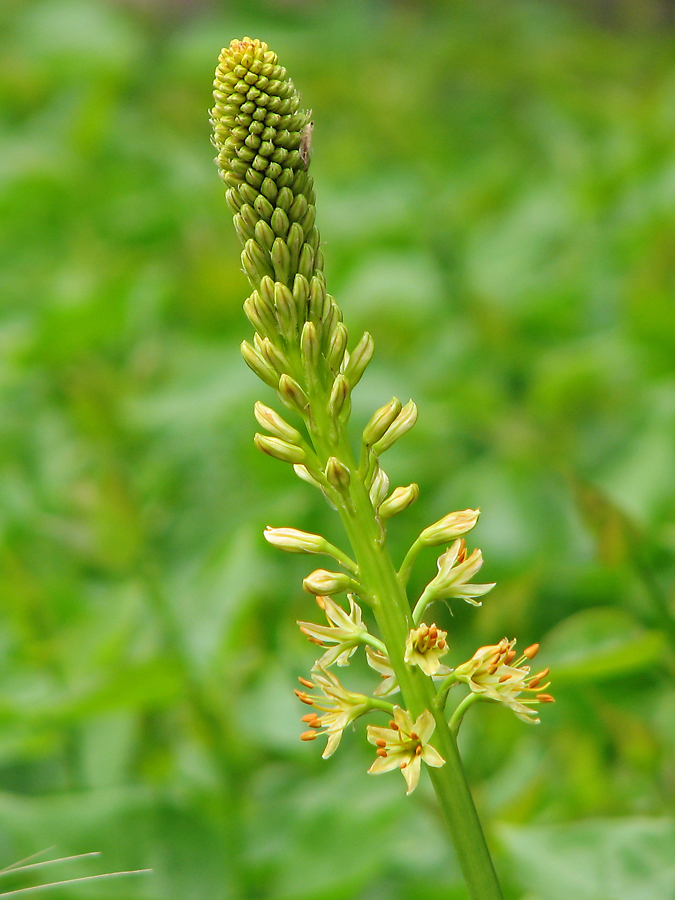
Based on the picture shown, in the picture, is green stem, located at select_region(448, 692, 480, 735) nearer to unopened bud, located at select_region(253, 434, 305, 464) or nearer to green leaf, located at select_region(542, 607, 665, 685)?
unopened bud, located at select_region(253, 434, 305, 464)

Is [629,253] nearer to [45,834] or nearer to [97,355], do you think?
[97,355]

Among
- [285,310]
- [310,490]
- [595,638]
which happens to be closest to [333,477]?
[285,310]

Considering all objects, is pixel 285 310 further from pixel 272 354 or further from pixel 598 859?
pixel 598 859

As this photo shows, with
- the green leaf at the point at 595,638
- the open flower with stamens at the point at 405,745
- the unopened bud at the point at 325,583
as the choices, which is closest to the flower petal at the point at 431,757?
the open flower with stamens at the point at 405,745

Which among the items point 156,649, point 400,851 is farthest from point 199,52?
point 400,851

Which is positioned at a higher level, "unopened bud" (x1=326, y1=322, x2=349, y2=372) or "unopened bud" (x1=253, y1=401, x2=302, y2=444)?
"unopened bud" (x1=326, y1=322, x2=349, y2=372)

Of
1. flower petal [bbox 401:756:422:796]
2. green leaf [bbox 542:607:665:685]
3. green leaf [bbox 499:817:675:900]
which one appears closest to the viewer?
flower petal [bbox 401:756:422:796]

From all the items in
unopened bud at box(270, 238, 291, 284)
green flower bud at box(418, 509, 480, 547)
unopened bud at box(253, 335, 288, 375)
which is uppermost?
unopened bud at box(270, 238, 291, 284)

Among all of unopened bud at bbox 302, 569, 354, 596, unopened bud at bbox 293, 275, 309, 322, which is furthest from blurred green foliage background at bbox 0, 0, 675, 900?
unopened bud at bbox 293, 275, 309, 322
